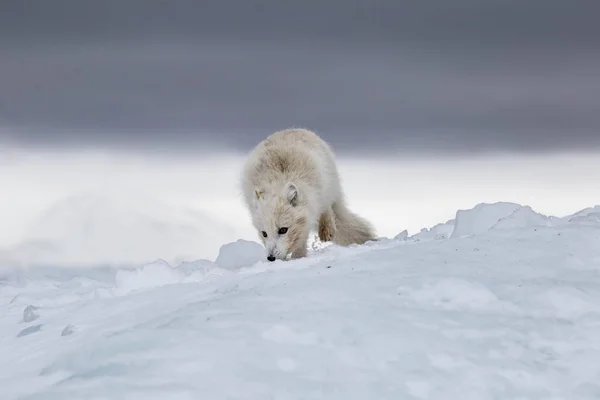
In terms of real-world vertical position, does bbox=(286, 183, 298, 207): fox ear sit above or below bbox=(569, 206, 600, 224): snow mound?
above

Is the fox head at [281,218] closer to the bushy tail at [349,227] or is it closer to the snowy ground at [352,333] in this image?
the bushy tail at [349,227]

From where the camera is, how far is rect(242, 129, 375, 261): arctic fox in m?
11.8

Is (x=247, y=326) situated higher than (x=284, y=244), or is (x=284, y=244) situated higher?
(x=284, y=244)

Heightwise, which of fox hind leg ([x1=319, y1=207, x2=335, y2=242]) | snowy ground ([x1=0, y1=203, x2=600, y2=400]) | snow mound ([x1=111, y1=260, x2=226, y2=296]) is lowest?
snowy ground ([x1=0, y1=203, x2=600, y2=400])

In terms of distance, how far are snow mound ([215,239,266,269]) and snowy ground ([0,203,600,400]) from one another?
12.0ft

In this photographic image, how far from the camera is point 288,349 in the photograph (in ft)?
17.5

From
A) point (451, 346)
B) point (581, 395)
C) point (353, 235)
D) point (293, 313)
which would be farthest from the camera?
point (353, 235)

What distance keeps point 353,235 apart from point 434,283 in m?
8.01

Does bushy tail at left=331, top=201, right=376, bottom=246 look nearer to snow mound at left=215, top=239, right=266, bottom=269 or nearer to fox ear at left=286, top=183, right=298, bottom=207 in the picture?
snow mound at left=215, top=239, right=266, bottom=269

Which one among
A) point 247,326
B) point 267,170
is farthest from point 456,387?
point 267,170

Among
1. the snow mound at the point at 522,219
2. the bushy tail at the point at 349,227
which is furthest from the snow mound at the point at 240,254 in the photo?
the snow mound at the point at 522,219

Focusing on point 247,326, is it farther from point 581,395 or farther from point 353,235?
point 353,235

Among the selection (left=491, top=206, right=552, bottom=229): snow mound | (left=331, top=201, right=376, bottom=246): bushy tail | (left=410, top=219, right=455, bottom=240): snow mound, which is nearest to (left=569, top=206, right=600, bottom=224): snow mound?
(left=491, top=206, right=552, bottom=229): snow mound

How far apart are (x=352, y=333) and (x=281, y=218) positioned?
616 cm
